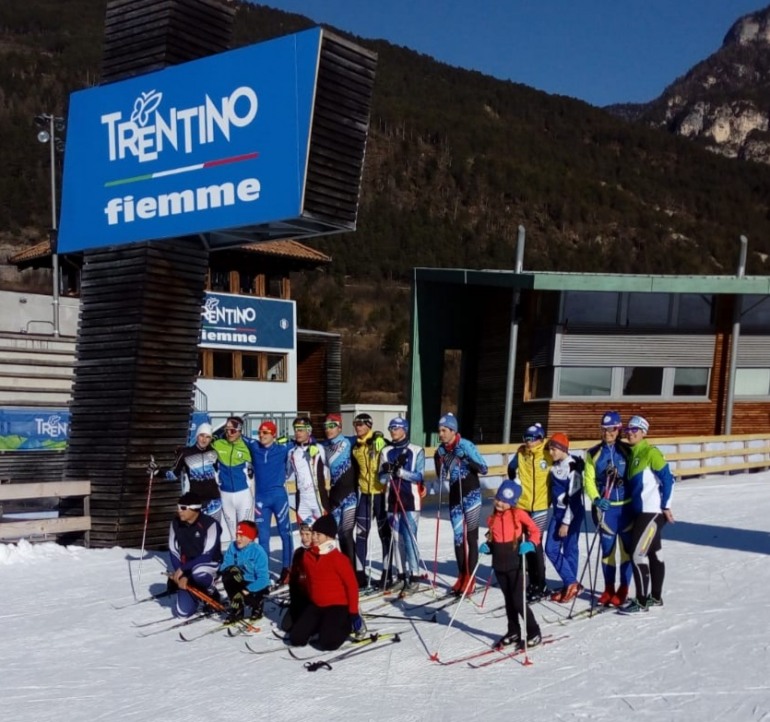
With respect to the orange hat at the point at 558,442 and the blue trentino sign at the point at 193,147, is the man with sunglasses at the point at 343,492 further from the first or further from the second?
the blue trentino sign at the point at 193,147

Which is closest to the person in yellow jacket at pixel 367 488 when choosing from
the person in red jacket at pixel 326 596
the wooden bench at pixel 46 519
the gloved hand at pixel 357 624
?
the gloved hand at pixel 357 624

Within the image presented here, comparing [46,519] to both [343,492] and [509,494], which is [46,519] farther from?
[509,494]

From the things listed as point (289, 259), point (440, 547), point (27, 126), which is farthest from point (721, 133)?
point (440, 547)

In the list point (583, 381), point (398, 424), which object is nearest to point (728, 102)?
point (583, 381)

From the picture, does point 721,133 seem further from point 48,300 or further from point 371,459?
point 371,459

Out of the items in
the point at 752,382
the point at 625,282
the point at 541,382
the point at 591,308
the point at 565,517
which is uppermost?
the point at 625,282

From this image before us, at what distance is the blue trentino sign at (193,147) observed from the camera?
11.3m

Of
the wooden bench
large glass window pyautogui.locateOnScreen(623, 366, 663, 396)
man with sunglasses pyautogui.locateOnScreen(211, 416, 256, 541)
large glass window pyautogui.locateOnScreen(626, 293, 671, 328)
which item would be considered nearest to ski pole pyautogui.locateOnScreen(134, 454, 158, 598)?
the wooden bench

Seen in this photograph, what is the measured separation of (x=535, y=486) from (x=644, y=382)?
15458mm

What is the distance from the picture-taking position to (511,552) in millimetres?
7156

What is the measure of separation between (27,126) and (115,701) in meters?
83.7

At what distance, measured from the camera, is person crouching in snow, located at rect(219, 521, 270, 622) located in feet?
27.3

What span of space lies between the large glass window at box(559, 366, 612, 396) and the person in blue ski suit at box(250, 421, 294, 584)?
13944 millimetres

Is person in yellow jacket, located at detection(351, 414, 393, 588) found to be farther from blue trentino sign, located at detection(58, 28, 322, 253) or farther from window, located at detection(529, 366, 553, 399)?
window, located at detection(529, 366, 553, 399)
